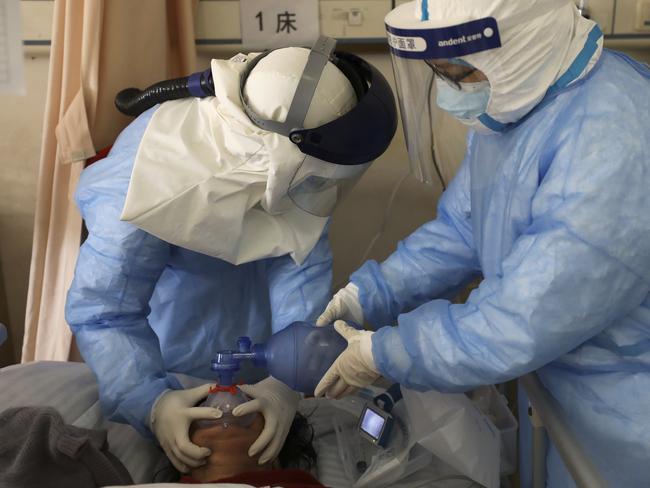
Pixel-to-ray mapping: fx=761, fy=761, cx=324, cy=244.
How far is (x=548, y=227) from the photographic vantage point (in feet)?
4.07

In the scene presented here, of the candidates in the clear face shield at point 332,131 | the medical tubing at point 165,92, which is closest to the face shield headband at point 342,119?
the clear face shield at point 332,131

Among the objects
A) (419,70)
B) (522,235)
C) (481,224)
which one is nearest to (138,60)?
(419,70)

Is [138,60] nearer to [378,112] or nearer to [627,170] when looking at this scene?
[378,112]

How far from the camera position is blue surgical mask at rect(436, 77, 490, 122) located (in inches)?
54.2

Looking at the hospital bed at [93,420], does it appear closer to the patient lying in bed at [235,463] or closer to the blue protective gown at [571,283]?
the patient lying in bed at [235,463]

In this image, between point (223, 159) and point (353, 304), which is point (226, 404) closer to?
point (353, 304)

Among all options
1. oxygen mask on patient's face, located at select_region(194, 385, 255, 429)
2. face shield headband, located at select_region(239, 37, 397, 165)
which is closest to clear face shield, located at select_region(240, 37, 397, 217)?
face shield headband, located at select_region(239, 37, 397, 165)

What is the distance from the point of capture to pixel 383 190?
2.61m

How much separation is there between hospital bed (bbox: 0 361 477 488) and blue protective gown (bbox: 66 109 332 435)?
0.15 ft

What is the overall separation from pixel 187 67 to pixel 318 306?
0.95 m

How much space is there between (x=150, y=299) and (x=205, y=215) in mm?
375

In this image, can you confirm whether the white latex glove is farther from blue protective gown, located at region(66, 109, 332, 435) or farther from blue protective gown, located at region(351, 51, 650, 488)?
blue protective gown, located at region(351, 51, 650, 488)

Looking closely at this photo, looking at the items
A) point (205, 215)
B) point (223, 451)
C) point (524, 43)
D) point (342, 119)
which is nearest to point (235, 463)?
point (223, 451)

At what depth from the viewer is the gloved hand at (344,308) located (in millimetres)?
1703
